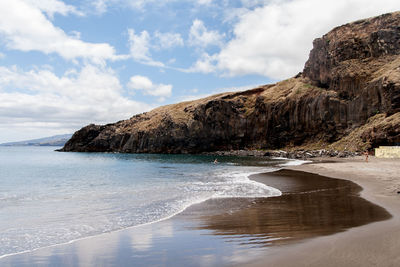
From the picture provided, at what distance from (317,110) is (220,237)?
7433 centimetres

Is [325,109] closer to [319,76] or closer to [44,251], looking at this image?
[319,76]

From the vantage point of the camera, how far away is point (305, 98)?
259 feet

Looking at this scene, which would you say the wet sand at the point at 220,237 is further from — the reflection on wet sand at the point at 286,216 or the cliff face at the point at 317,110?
the cliff face at the point at 317,110

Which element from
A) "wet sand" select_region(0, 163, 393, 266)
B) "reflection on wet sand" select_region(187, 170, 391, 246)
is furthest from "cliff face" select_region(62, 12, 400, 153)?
"wet sand" select_region(0, 163, 393, 266)

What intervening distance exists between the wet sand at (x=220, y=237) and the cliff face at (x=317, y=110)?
4944cm

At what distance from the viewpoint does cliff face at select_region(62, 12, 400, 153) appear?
63.0 m

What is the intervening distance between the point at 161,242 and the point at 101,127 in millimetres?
121031

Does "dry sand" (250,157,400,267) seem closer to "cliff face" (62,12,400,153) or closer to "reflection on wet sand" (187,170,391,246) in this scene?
"reflection on wet sand" (187,170,391,246)

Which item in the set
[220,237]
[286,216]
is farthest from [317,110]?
[220,237]

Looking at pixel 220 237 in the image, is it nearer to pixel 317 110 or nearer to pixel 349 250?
pixel 349 250

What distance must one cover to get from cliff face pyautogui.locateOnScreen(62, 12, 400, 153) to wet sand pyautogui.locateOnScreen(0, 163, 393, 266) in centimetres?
4944

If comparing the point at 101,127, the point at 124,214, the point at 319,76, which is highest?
the point at 319,76

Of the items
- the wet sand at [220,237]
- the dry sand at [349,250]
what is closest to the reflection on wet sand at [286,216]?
the wet sand at [220,237]

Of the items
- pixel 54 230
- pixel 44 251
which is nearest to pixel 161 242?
pixel 44 251
